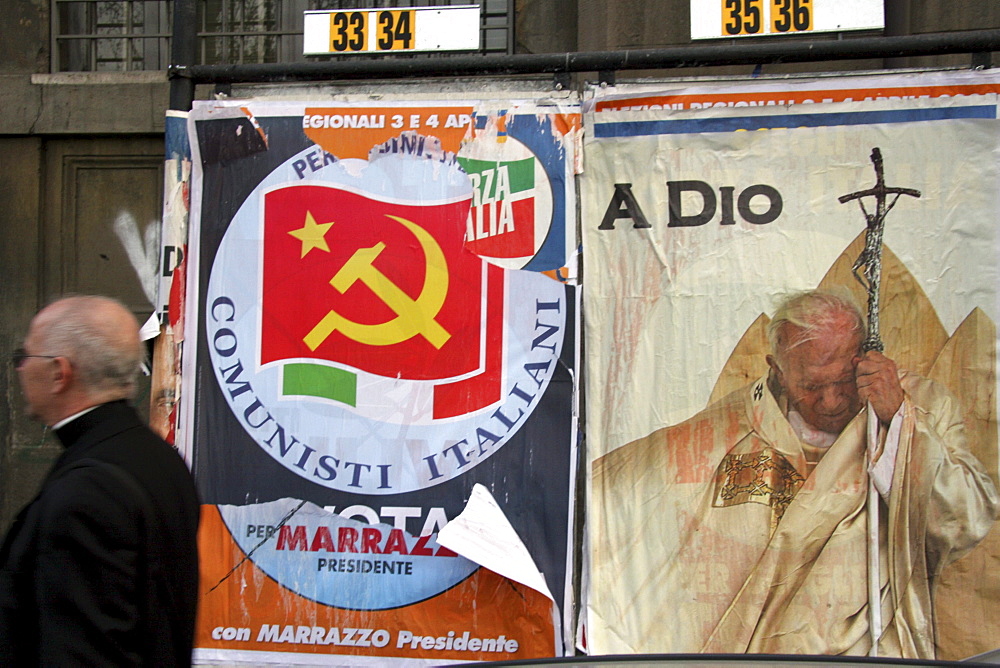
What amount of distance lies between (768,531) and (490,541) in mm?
1110

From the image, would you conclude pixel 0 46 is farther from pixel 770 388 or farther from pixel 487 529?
pixel 770 388

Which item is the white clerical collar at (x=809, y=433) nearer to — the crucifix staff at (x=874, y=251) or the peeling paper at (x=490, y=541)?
the crucifix staff at (x=874, y=251)

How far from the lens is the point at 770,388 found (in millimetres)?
3480

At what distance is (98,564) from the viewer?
5.72 feet

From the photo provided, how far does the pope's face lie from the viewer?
11.2ft

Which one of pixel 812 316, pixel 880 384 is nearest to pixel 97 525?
pixel 812 316

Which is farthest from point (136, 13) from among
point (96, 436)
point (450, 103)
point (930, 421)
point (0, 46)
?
point (930, 421)

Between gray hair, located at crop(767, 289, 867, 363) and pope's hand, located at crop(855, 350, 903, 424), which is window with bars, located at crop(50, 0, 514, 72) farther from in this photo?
pope's hand, located at crop(855, 350, 903, 424)

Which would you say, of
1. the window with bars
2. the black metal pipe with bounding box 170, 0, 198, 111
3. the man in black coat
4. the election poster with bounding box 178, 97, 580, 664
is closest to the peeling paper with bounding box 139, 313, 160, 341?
the election poster with bounding box 178, 97, 580, 664

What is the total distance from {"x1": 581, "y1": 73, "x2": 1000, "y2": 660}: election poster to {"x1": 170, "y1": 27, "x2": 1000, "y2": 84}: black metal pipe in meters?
0.11

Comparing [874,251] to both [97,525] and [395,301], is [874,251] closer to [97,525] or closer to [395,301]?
[395,301]

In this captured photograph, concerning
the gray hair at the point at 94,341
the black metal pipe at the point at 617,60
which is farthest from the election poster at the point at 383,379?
the gray hair at the point at 94,341

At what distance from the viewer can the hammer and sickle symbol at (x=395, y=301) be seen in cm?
369

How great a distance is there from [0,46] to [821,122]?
538cm
